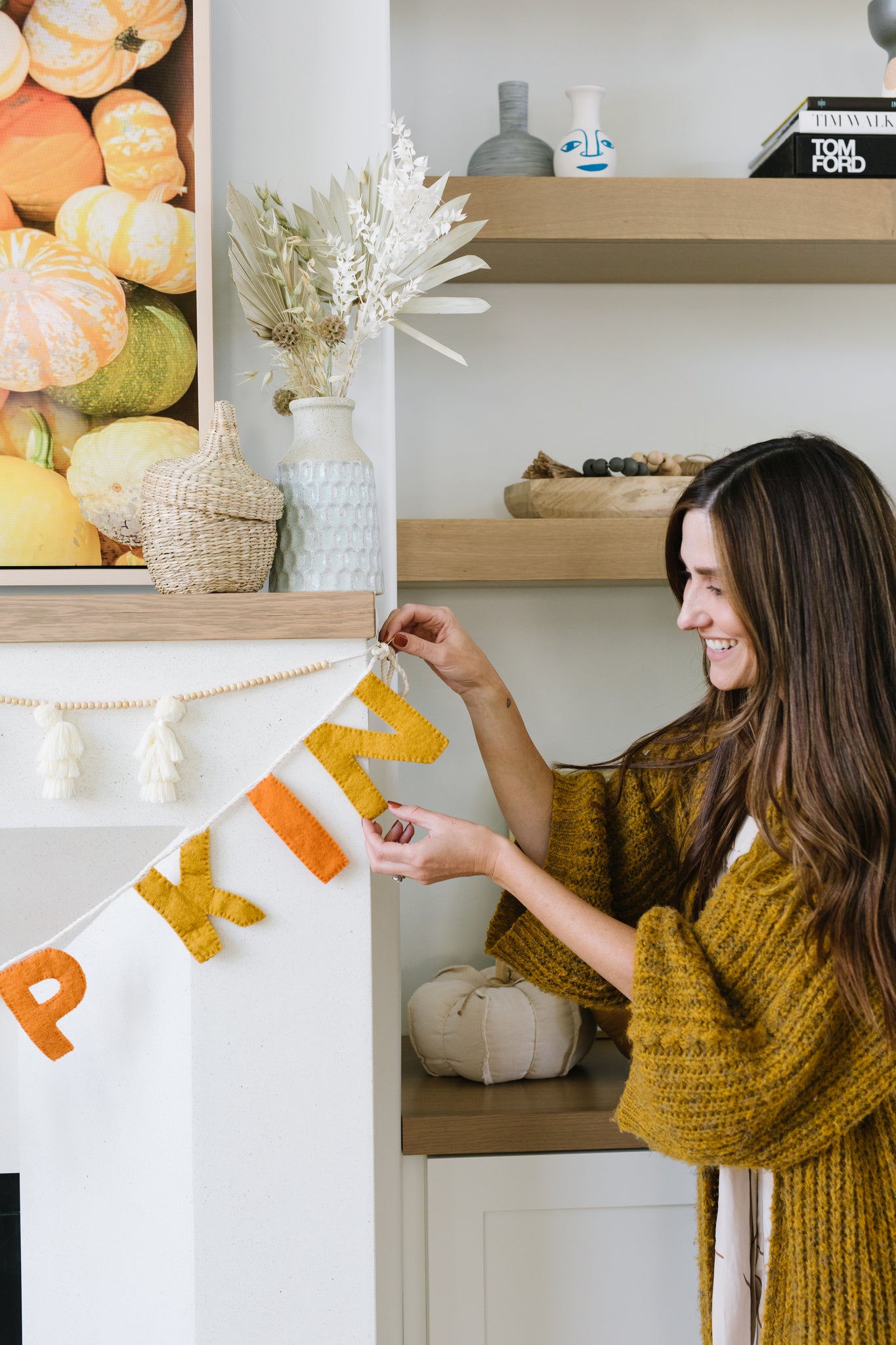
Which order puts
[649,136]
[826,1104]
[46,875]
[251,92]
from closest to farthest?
1. [826,1104]
2. [46,875]
3. [251,92]
4. [649,136]

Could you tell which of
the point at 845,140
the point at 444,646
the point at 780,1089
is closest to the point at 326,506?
the point at 444,646

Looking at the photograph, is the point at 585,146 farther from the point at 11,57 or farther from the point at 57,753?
the point at 57,753

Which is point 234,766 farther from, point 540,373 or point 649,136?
point 649,136

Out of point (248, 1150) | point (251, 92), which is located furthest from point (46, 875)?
point (251, 92)

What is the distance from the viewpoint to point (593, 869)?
124 centimetres

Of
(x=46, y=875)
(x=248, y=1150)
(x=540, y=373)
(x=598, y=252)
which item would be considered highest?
(x=598, y=252)

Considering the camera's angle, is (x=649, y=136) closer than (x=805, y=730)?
No

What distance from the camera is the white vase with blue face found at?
1466mm

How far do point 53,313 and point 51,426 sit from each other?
120mm

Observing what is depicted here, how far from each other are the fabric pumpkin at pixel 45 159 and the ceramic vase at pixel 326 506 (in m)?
0.36

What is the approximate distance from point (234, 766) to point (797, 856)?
550 mm

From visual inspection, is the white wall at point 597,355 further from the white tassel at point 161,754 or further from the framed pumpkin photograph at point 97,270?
the white tassel at point 161,754

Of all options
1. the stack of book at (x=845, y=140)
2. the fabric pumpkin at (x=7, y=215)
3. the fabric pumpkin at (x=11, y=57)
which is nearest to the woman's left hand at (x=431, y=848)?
the fabric pumpkin at (x=7, y=215)

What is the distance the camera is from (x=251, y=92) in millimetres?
1203
